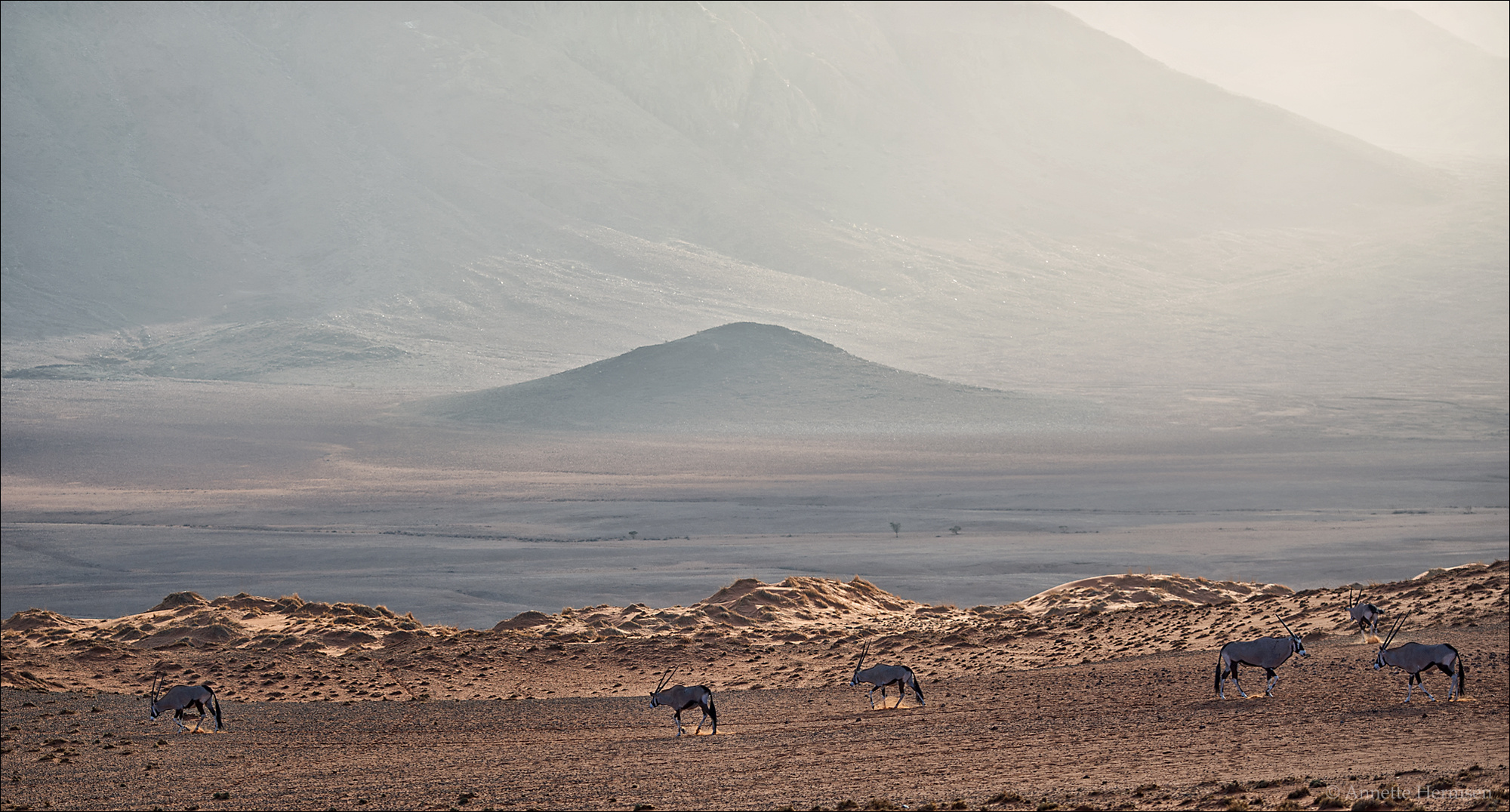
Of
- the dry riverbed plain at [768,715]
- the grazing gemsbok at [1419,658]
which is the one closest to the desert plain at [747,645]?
the dry riverbed plain at [768,715]

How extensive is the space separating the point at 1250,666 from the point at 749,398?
76.3 m

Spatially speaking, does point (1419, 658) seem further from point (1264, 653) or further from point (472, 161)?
point (472, 161)

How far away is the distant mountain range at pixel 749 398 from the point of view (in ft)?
275

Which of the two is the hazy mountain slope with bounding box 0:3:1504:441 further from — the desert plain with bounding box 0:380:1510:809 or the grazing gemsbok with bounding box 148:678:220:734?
the grazing gemsbok with bounding box 148:678:220:734

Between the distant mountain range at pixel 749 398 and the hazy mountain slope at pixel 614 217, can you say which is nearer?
the distant mountain range at pixel 749 398

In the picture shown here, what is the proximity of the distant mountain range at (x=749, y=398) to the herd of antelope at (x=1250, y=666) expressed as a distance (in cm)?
6791

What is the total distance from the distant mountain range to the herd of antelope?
67.9m

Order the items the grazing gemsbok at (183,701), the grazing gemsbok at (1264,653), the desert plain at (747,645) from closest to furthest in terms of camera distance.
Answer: the grazing gemsbok at (1264,653), the desert plain at (747,645), the grazing gemsbok at (183,701)

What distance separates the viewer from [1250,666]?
12.3 metres

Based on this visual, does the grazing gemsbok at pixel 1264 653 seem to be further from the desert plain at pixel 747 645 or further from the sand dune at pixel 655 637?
the sand dune at pixel 655 637

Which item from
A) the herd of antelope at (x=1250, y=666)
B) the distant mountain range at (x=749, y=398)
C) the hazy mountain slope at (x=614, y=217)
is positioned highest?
the hazy mountain slope at (x=614, y=217)

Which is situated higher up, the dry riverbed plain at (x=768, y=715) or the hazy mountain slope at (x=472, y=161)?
the hazy mountain slope at (x=472, y=161)

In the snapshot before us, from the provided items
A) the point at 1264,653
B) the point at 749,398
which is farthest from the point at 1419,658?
the point at 749,398

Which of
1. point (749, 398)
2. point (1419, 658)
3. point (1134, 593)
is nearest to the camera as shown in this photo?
point (1419, 658)
